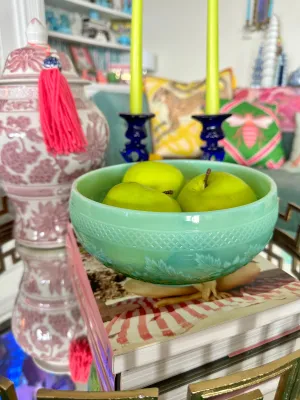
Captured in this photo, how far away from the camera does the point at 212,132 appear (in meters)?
0.55

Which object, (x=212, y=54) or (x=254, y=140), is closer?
(x=212, y=54)

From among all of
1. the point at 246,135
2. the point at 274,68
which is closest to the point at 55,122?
the point at 246,135

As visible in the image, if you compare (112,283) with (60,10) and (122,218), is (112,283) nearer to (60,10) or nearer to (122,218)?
(122,218)

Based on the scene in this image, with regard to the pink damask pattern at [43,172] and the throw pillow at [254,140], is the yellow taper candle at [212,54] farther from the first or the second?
the throw pillow at [254,140]

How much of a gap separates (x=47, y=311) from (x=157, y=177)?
0.94 feet

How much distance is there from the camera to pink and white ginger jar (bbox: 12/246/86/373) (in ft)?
1.55

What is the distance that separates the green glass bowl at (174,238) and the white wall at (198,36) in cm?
270

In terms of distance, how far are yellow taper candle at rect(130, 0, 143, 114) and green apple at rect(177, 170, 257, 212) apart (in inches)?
9.9

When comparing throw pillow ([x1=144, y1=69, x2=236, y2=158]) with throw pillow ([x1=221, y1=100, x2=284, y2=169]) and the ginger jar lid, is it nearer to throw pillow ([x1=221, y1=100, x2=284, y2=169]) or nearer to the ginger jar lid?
throw pillow ([x1=221, y1=100, x2=284, y2=169])

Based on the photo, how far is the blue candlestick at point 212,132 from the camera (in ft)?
1.77

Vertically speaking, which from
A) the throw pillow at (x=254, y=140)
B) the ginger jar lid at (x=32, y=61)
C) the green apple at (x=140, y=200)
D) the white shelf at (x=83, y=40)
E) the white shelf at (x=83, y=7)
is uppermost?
the white shelf at (x=83, y=7)

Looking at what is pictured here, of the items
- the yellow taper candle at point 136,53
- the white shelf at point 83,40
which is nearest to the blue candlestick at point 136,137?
the yellow taper candle at point 136,53

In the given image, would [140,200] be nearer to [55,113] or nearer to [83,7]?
[55,113]

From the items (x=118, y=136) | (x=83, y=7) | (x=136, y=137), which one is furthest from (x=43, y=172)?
(x=83, y=7)
